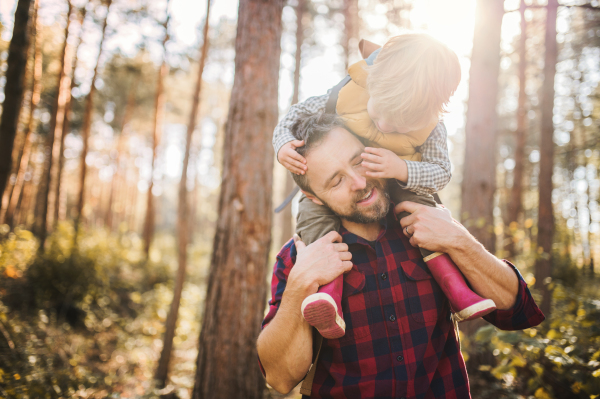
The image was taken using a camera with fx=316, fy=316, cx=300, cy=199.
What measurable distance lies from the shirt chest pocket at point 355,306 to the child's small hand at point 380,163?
0.43m

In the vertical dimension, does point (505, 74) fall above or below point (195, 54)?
above

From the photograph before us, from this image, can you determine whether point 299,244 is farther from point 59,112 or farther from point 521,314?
point 59,112

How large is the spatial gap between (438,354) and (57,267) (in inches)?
354

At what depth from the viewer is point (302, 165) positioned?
55.3 inches

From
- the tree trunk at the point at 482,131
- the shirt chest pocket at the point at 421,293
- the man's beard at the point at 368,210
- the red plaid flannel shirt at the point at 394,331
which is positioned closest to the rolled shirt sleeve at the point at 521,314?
the red plaid flannel shirt at the point at 394,331

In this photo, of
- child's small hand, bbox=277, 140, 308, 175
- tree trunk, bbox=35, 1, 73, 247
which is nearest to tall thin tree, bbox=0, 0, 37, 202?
child's small hand, bbox=277, 140, 308, 175

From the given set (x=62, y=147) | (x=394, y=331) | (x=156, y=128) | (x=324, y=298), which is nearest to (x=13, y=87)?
(x=324, y=298)

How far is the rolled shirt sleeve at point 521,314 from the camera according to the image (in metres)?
1.35

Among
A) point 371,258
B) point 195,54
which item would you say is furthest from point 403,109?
point 195,54

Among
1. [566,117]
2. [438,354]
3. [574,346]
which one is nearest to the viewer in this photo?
[438,354]

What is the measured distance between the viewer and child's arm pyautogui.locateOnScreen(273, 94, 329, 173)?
1.43 meters

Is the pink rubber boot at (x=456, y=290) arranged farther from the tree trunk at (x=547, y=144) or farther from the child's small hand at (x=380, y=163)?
the tree trunk at (x=547, y=144)

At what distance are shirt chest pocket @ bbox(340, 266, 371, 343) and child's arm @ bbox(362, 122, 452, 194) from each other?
45cm

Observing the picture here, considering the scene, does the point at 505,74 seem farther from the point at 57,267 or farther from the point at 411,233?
the point at 57,267
